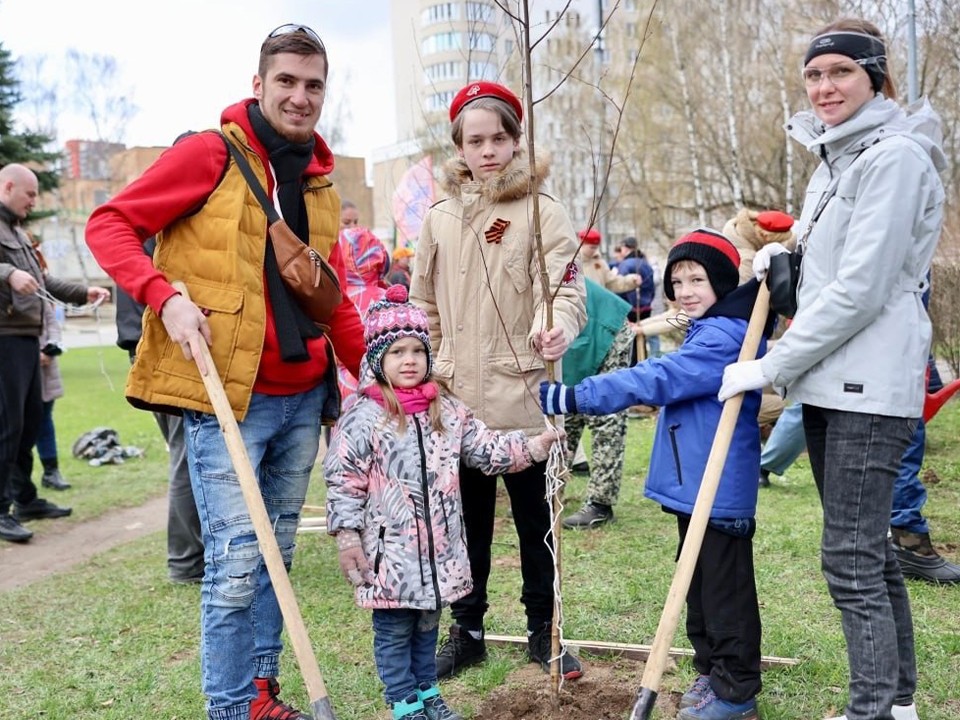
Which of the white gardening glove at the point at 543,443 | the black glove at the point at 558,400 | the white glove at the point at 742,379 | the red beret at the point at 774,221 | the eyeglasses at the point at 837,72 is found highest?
the eyeglasses at the point at 837,72

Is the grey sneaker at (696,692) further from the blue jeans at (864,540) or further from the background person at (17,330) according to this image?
the background person at (17,330)

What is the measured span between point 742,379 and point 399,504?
1213 mm

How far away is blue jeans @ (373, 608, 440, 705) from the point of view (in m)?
3.12

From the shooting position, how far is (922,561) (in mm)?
4512

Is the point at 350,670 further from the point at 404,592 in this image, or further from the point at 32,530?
the point at 32,530

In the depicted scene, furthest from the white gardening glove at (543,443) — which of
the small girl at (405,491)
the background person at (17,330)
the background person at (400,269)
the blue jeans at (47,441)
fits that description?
the blue jeans at (47,441)

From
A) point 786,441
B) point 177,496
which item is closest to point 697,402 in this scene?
point 786,441

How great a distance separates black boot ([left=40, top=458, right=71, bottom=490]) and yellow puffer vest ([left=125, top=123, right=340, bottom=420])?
635 centimetres

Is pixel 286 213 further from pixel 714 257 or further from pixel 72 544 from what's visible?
pixel 72 544

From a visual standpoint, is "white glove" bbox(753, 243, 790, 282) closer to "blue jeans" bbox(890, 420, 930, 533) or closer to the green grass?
the green grass

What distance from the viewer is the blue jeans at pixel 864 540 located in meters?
2.65

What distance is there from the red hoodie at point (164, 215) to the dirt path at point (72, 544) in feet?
11.7

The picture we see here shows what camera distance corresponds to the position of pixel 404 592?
3025 millimetres

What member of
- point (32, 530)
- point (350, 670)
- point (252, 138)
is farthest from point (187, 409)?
point (32, 530)
